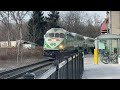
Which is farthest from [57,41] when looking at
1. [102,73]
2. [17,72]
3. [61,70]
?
[61,70]

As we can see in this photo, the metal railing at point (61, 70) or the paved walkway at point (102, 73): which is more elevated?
the metal railing at point (61, 70)

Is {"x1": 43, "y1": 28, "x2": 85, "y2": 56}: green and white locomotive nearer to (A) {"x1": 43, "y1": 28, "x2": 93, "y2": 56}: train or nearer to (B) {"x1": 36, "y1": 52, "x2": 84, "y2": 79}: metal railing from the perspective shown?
(A) {"x1": 43, "y1": 28, "x2": 93, "y2": 56}: train

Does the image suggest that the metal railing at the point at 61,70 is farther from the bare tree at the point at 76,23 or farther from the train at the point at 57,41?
Answer: the train at the point at 57,41

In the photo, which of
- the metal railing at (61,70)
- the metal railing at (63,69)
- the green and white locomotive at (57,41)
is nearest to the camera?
the metal railing at (61,70)

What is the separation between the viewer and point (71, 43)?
36.1 m

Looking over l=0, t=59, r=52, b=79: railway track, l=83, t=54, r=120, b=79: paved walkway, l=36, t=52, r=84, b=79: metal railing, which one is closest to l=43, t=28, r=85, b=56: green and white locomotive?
l=0, t=59, r=52, b=79: railway track

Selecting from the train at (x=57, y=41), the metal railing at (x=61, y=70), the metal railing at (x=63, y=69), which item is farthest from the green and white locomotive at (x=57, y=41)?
the metal railing at (x=63, y=69)

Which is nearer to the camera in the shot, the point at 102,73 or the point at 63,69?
the point at 63,69

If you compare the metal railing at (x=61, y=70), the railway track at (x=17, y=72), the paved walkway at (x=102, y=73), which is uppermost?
the metal railing at (x=61, y=70)

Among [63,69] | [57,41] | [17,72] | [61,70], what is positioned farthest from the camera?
[57,41]

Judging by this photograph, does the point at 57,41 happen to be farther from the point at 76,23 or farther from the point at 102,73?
the point at 102,73

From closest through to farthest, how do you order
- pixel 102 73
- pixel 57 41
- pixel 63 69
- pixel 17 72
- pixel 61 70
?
1. pixel 61 70
2. pixel 63 69
3. pixel 102 73
4. pixel 17 72
5. pixel 57 41
